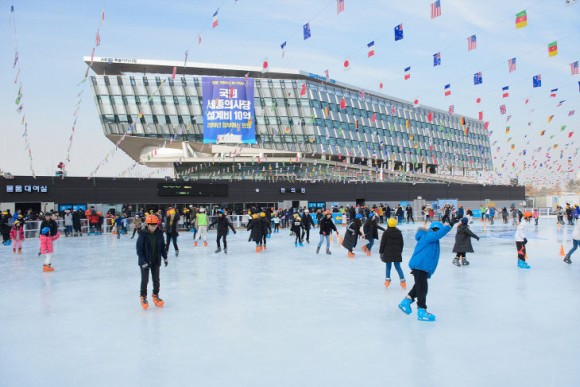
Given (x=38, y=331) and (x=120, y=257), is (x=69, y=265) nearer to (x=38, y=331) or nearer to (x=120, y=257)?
(x=120, y=257)

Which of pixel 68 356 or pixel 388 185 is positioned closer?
pixel 68 356

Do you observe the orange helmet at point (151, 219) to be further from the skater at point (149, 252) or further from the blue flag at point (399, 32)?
the blue flag at point (399, 32)

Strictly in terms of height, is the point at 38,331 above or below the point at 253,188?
below

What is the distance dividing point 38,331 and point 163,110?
52.7m

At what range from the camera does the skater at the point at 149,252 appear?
836cm

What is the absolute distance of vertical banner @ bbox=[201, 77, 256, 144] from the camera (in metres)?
53.2

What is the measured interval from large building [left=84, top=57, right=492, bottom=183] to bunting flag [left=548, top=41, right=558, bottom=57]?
29.6 m

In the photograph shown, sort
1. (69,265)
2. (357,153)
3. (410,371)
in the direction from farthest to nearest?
(357,153)
(69,265)
(410,371)

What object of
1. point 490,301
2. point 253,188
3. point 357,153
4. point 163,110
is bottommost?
point 490,301

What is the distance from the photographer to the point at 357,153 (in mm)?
68125

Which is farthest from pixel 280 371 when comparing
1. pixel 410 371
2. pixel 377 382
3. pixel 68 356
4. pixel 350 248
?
pixel 350 248

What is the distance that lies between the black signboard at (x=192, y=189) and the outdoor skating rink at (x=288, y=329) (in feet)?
98.0

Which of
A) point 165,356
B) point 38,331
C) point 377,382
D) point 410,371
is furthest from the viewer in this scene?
point 38,331

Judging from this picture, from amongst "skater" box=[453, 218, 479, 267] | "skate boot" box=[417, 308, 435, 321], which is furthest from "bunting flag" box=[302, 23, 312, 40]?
"skate boot" box=[417, 308, 435, 321]
